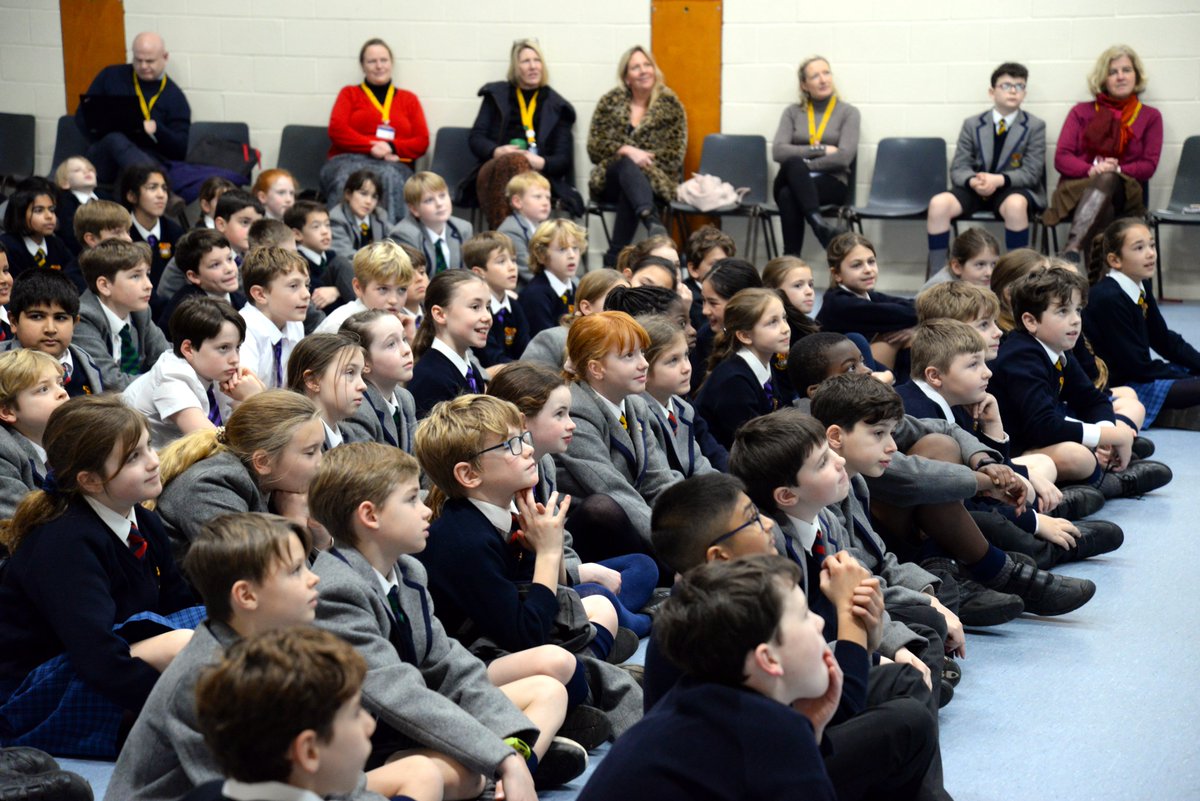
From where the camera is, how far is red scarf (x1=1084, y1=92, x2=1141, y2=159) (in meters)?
7.18

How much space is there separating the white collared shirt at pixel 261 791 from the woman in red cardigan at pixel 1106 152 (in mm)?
6196

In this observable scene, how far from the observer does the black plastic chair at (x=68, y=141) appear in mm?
8242

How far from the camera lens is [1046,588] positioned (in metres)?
3.27

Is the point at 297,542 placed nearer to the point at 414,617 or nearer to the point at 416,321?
the point at 414,617

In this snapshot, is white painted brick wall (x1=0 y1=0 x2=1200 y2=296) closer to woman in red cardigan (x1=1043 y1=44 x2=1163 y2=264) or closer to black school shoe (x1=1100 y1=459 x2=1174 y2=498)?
woman in red cardigan (x1=1043 y1=44 x2=1163 y2=264)

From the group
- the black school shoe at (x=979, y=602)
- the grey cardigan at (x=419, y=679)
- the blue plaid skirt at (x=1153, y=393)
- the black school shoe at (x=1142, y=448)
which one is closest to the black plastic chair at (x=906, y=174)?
the blue plaid skirt at (x=1153, y=393)

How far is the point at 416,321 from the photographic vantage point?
16.7ft

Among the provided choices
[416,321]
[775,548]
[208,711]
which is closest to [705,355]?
[416,321]

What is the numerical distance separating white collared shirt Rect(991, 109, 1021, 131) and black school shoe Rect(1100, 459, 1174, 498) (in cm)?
349

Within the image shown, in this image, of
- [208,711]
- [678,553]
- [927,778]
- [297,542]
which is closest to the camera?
[208,711]

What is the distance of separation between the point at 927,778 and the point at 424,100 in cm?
683

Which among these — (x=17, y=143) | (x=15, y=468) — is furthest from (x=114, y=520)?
(x=17, y=143)

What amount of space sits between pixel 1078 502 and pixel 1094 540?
1.11ft

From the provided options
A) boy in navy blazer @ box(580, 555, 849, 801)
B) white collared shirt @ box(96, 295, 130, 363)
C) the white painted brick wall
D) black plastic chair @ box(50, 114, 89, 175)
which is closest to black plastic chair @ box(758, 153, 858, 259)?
the white painted brick wall
